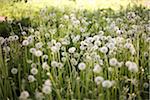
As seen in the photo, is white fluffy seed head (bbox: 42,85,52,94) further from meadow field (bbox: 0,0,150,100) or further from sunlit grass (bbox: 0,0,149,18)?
sunlit grass (bbox: 0,0,149,18)

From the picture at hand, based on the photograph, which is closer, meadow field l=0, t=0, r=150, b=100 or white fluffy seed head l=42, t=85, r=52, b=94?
white fluffy seed head l=42, t=85, r=52, b=94

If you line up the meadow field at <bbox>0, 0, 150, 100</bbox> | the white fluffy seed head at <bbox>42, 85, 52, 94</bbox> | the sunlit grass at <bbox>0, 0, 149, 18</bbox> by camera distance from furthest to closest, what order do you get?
the sunlit grass at <bbox>0, 0, 149, 18</bbox> < the meadow field at <bbox>0, 0, 150, 100</bbox> < the white fluffy seed head at <bbox>42, 85, 52, 94</bbox>

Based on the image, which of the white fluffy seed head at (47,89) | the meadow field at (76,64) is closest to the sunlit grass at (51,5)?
the meadow field at (76,64)

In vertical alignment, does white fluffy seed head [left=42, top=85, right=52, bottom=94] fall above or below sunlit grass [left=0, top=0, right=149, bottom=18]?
below

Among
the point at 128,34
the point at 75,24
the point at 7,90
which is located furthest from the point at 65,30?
the point at 7,90

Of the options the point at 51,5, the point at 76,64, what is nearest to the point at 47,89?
the point at 76,64

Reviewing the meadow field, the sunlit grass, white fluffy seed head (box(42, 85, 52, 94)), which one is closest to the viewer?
white fluffy seed head (box(42, 85, 52, 94))

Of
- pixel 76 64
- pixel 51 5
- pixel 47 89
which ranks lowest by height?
pixel 76 64

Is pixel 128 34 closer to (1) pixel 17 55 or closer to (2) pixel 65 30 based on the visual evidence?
(2) pixel 65 30

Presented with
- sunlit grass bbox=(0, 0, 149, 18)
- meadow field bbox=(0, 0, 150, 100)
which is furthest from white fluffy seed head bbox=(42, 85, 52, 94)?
sunlit grass bbox=(0, 0, 149, 18)

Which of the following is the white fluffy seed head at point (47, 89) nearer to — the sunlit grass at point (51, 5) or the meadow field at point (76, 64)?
the meadow field at point (76, 64)

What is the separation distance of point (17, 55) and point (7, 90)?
33.0 inches

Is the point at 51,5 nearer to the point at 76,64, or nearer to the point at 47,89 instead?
the point at 76,64

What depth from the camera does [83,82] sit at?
3.78 metres
